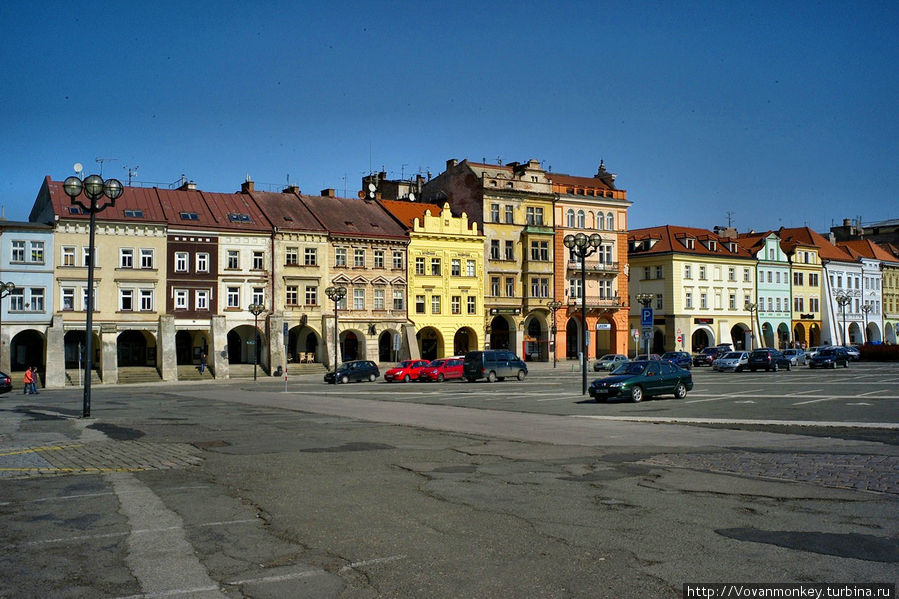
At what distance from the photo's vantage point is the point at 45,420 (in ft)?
75.9

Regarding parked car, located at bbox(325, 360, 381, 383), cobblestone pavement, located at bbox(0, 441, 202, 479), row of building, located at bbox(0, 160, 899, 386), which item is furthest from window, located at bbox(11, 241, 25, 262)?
cobblestone pavement, located at bbox(0, 441, 202, 479)

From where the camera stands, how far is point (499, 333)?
7500 cm

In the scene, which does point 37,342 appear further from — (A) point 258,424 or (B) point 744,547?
→ (B) point 744,547

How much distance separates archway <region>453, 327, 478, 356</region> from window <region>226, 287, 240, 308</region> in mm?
19597

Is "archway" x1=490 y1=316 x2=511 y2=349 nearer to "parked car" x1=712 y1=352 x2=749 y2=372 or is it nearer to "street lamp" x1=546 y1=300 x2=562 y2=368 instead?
"street lamp" x1=546 y1=300 x2=562 y2=368

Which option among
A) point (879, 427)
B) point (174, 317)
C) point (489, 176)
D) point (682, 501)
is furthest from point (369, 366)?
point (682, 501)

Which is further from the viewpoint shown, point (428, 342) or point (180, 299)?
point (428, 342)

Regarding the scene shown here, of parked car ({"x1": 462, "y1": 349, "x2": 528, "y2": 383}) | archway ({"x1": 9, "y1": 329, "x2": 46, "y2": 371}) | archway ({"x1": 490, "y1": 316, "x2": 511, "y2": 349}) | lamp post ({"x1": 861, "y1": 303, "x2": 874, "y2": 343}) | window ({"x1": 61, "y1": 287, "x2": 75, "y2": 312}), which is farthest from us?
lamp post ({"x1": 861, "y1": 303, "x2": 874, "y2": 343})

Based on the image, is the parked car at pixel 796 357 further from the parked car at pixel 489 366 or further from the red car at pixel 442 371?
the red car at pixel 442 371

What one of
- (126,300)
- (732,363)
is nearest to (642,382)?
(732,363)

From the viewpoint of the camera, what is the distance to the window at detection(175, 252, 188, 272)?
5984 centimetres

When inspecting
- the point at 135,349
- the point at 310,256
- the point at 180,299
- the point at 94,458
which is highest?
the point at 310,256

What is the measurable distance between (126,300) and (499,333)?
3186 centimetres

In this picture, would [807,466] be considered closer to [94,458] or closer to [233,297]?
[94,458]
